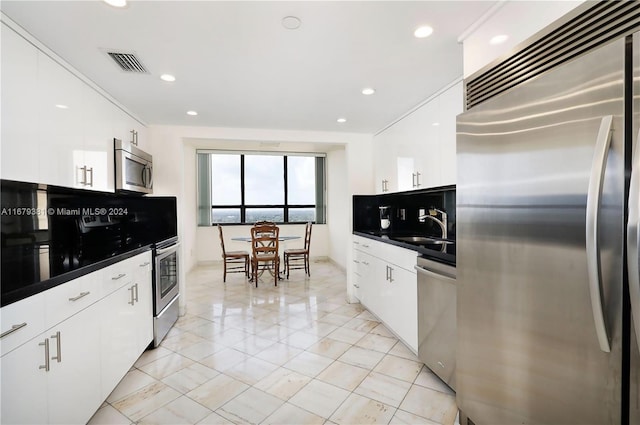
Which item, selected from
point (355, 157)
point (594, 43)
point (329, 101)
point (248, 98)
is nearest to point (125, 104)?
point (248, 98)

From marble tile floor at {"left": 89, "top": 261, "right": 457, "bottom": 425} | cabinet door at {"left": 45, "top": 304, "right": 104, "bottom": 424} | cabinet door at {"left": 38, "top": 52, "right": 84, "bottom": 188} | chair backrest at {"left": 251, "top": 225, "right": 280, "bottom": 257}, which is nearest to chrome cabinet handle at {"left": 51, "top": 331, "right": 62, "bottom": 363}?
cabinet door at {"left": 45, "top": 304, "right": 104, "bottom": 424}

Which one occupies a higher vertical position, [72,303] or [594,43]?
[594,43]

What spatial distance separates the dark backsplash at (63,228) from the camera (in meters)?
1.55

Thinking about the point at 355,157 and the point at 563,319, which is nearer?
the point at 563,319

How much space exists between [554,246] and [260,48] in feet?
6.23

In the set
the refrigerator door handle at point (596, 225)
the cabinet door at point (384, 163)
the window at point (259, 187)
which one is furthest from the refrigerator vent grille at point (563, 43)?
the window at point (259, 187)

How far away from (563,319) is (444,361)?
43.5 inches

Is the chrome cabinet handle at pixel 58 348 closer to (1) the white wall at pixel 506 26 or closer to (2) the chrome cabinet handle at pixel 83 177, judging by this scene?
(2) the chrome cabinet handle at pixel 83 177

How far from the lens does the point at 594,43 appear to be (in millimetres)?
1057

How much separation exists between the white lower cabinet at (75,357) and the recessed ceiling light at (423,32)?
2319 mm

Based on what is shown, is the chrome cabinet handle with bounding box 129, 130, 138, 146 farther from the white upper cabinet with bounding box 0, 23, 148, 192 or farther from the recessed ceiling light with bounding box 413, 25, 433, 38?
the recessed ceiling light with bounding box 413, 25, 433, 38

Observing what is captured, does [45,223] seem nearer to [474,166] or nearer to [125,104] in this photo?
[125,104]

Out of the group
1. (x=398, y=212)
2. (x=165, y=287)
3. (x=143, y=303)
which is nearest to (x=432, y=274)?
(x=398, y=212)

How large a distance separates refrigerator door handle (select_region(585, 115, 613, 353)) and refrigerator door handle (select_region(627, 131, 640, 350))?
0.08m
